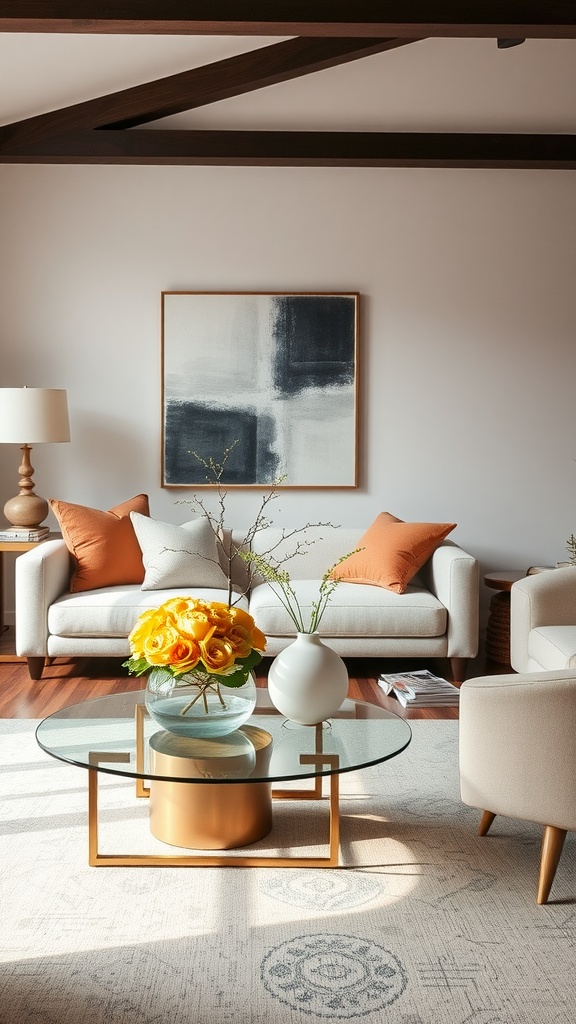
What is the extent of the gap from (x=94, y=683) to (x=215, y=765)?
2177mm

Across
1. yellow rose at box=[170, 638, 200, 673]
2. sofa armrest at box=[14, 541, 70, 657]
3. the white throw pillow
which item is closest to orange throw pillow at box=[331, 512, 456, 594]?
the white throw pillow

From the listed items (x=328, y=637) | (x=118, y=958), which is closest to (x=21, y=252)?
(x=328, y=637)

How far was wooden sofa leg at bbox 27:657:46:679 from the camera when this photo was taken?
180 inches

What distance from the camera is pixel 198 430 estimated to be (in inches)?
215

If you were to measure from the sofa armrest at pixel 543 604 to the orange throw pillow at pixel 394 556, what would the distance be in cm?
84

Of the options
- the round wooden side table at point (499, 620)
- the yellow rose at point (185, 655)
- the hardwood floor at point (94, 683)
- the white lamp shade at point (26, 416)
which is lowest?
the hardwood floor at point (94, 683)

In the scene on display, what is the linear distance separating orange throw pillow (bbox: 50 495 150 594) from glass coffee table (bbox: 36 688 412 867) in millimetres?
1872

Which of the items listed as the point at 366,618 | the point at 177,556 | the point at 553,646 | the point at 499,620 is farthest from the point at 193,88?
the point at 553,646

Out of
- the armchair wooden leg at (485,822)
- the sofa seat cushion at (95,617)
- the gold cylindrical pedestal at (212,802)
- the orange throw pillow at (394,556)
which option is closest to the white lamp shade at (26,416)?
the sofa seat cushion at (95,617)

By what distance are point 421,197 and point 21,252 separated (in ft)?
7.52

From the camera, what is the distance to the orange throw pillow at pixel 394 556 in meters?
4.71

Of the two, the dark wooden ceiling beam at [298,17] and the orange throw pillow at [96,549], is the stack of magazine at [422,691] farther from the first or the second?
the dark wooden ceiling beam at [298,17]

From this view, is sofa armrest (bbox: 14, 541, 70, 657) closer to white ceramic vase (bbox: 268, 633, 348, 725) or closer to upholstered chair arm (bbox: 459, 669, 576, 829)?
white ceramic vase (bbox: 268, 633, 348, 725)

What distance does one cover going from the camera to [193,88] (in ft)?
16.8
